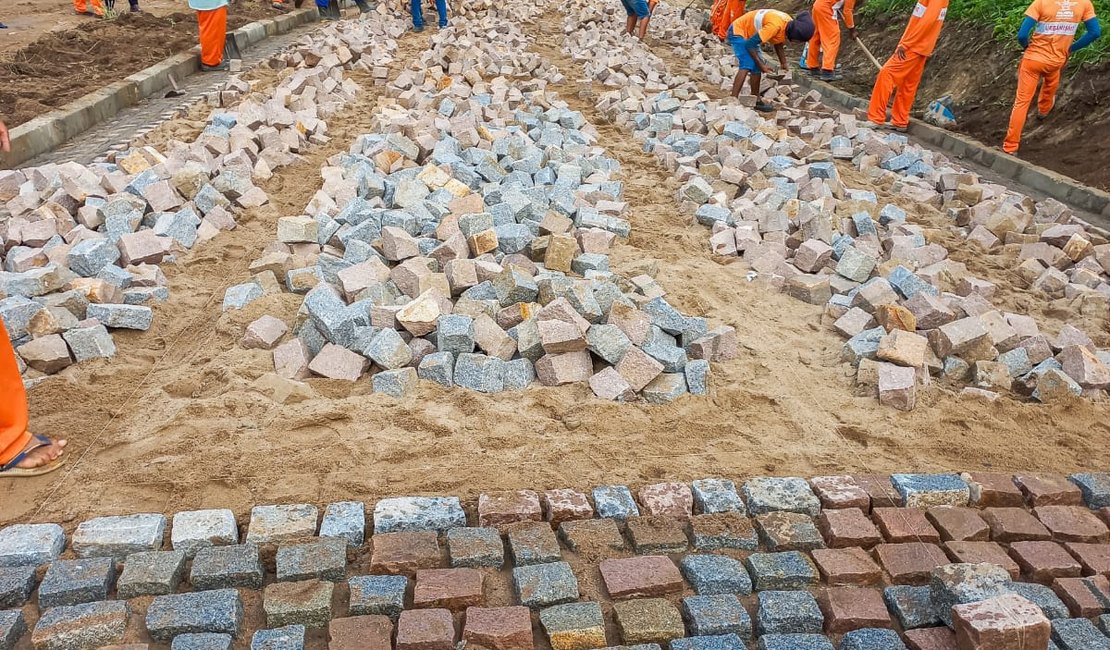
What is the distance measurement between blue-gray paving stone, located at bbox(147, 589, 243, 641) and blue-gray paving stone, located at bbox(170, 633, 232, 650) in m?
0.03

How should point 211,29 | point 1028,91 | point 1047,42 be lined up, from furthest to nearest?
1. point 211,29
2. point 1028,91
3. point 1047,42

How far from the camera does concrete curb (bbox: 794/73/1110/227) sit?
272 inches

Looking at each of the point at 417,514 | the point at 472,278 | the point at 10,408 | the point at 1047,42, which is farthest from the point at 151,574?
the point at 1047,42

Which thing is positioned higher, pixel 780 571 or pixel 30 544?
pixel 30 544

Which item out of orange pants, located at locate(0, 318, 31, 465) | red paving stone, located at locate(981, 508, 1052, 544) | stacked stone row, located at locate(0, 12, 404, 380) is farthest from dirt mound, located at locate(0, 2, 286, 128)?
red paving stone, located at locate(981, 508, 1052, 544)

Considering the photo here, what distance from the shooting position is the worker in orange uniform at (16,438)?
9.66 ft

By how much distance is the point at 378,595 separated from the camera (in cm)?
243

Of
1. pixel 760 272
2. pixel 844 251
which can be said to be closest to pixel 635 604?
pixel 760 272

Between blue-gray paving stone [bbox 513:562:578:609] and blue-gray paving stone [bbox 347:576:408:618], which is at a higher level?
blue-gray paving stone [bbox 347:576:408:618]

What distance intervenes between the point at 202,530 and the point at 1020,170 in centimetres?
817

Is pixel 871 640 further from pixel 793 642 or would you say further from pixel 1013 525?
pixel 1013 525

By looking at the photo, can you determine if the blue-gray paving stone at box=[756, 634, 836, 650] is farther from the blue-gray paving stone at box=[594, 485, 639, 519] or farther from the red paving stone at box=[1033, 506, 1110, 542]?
the red paving stone at box=[1033, 506, 1110, 542]

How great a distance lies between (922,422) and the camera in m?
3.58

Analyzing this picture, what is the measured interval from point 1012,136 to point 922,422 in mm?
5920
